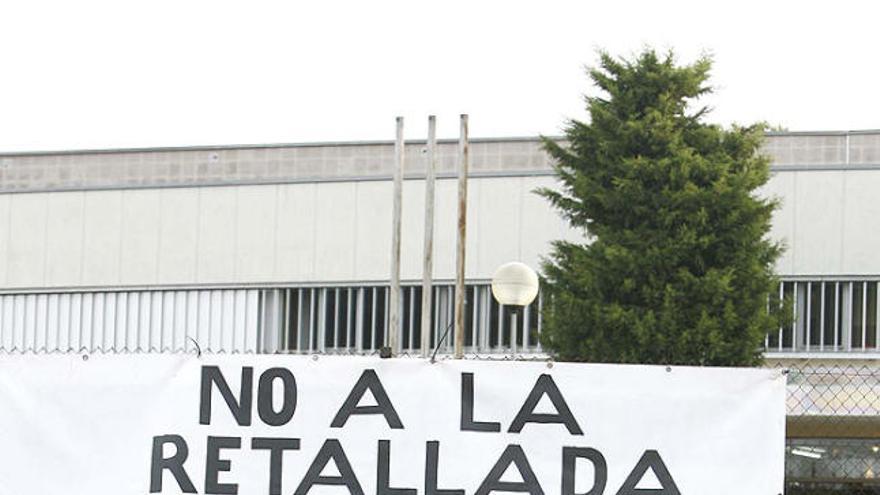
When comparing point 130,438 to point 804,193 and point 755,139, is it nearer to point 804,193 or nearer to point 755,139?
point 755,139

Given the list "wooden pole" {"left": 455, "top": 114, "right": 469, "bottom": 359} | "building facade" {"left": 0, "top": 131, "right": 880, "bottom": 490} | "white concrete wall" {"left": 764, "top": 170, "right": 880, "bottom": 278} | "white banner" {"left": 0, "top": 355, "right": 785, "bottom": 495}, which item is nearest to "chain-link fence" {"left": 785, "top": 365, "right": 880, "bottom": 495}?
"wooden pole" {"left": 455, "top": 114, "right": 469, "bottom": 359}

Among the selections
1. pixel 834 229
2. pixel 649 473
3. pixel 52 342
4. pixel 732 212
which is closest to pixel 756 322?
pixel 732 212

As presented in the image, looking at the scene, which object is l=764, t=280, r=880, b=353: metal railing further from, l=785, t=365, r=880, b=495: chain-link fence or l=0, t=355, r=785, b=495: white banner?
l=0, t=355, r=785, b=495: white banner

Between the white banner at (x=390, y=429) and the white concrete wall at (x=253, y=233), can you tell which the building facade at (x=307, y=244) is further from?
the white banner at (x=390, y=429)

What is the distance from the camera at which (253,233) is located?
126ft

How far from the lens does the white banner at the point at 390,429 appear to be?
286 inches

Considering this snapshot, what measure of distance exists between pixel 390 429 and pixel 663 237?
21453mm

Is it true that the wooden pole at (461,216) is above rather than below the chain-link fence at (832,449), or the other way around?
above

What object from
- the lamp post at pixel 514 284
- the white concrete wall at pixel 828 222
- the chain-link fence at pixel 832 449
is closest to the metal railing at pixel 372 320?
the white concrete wall at pixel 828 222

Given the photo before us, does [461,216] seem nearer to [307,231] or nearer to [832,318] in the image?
[832,318]

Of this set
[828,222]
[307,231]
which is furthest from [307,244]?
[828,222]

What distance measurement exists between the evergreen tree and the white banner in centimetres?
2065

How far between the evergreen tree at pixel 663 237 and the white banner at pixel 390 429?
813 inches

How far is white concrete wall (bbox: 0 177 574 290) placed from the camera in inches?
1444
